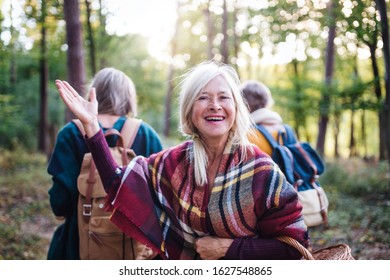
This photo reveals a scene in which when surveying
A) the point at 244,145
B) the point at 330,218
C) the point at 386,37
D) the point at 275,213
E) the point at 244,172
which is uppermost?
the point at 386,37

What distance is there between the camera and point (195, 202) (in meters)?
1.85

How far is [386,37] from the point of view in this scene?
13.6 ft

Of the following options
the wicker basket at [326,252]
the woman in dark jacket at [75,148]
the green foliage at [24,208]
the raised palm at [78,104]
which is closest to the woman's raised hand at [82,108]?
the raised palm at [78,104]

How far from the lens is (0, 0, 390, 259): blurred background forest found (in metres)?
4.67

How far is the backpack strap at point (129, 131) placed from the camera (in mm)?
2568

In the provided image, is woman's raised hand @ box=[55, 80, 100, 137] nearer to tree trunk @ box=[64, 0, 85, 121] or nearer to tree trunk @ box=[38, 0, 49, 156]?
tree trunk @ box=[64, 0, 85, 121]

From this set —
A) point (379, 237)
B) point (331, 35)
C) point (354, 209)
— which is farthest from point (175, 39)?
point (379, 237)

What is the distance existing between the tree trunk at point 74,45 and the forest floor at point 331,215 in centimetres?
210

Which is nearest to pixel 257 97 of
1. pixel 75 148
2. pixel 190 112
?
pixel 190 112

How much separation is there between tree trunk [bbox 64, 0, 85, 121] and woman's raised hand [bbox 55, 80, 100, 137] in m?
2.55

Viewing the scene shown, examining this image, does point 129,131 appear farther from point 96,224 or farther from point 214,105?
point 214,105

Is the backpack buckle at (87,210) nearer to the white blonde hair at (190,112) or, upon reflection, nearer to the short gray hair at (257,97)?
the white blonde hair at (190,112)
